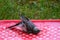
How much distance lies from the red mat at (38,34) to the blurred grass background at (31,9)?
1299mm

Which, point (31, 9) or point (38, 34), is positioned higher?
point (38, 34)

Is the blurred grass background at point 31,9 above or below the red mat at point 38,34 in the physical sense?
below

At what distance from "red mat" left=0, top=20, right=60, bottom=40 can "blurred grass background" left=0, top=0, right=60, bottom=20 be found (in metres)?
1.30

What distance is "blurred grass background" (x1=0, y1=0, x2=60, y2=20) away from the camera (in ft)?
11.7

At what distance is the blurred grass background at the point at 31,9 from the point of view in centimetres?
356

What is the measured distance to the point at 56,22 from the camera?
222cm

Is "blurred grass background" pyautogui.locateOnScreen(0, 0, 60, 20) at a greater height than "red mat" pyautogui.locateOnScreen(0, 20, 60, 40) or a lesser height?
lesser

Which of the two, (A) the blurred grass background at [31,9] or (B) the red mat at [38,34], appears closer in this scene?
(B) the red mat at [38,34]

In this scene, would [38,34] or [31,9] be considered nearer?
[38,34]

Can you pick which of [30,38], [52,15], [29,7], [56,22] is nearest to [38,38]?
[30,38]

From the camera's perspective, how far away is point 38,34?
77.7 inches

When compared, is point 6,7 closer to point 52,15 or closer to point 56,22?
point 52,15

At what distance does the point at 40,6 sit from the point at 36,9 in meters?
0.10

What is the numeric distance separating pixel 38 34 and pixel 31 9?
1.83 m
